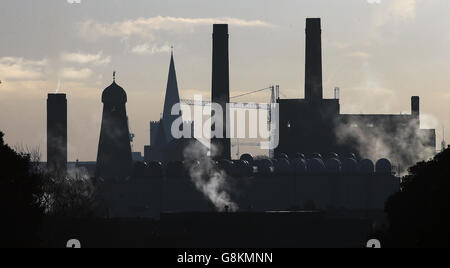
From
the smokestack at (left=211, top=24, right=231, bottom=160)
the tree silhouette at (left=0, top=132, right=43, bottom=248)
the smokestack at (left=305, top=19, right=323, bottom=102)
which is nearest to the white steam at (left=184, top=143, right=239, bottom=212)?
the smokestack at (left=211, top=24, right=231, bottom=160)

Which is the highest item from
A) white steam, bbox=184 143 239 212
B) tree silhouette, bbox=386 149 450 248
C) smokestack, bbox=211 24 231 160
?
smokestack, bbox=211 24 231 160

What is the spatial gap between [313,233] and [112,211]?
2827 inches

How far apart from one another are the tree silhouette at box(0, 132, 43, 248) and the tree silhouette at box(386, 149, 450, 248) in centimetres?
1915

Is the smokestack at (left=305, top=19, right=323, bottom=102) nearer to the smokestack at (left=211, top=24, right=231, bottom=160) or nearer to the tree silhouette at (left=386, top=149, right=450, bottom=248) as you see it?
the smokestack at (left=211, top=24, right=231, bottom=160)

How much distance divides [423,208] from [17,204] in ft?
70.5

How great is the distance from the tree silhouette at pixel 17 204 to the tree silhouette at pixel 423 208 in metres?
19.2

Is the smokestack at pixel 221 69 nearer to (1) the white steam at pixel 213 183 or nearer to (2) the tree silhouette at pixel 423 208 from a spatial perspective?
(1) the white steam at pixel 213 183

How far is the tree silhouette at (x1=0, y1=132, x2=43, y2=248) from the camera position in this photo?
5750cm

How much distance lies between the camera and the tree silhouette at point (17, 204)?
189 ft

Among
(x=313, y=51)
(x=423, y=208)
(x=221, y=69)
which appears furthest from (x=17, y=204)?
(x=313, y=51)
